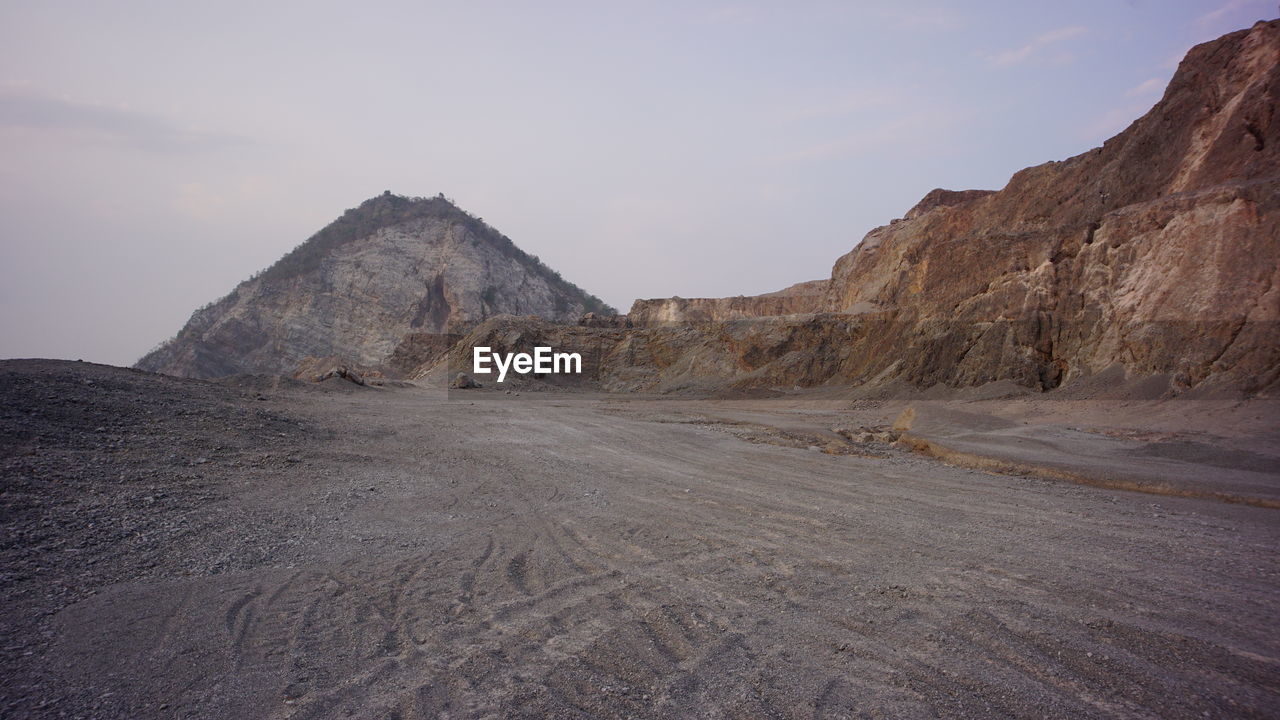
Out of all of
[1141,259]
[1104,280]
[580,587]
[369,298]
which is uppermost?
[369,298]

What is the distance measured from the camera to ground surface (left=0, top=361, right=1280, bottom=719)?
2.95m

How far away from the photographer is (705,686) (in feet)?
9.98

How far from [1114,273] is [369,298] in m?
47.6

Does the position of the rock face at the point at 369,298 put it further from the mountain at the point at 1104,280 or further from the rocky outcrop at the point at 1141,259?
the rocky outcrop at the point at 1141,259

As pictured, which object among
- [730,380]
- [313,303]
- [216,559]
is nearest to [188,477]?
[216,559]

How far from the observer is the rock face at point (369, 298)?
142 feet

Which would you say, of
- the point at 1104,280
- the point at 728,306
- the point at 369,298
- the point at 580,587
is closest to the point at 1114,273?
the point at 1104,280

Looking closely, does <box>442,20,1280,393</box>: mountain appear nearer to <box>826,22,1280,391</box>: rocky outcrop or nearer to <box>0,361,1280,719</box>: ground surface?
<box>826,22,1280,391</box>: rocky outcrop

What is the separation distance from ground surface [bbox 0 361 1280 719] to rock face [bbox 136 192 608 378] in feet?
111

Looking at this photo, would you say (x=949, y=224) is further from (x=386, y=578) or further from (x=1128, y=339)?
(x=386, y=578)

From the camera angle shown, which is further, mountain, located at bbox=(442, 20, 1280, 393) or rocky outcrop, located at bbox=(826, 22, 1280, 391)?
mountain, located at bbox=(442, 20, 1280, 393)

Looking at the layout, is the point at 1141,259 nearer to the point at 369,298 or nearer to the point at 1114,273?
the point at 1114,273

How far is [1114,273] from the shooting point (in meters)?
18.7

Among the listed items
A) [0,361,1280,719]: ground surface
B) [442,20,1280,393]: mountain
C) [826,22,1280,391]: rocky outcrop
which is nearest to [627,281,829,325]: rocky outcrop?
[442,20,1280,393]: mountain
